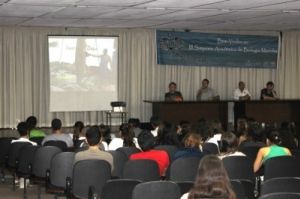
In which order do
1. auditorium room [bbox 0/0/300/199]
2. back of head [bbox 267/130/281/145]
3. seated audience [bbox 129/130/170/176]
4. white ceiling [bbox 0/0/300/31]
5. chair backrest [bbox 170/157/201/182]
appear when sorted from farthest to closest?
1. auditorium room [bbox 0/0/300/199]
2. white ceiling [bbox 0/0/300/31]
3. back of head [bbox 267/130/281/145]
4. seated audience [bbox 129/130/170/176]
5. chair backrest [bbox 170/157/201/182]

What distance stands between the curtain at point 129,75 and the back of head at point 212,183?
1233 cm

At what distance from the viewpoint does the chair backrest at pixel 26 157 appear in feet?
27.6

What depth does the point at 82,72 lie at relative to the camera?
54.3ft

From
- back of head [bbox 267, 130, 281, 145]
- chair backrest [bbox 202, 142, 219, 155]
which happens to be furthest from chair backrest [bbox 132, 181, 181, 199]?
chair backrest [bbox 202, 142, 219, 155]

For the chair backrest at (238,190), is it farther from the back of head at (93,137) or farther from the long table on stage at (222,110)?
the long table on stage at (222,110)

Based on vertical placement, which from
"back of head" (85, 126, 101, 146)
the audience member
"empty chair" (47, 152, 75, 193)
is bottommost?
"empty chair" (47, 152, 75, 193)

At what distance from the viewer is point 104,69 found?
16.8 meters

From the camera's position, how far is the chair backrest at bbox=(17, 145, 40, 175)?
8398mm

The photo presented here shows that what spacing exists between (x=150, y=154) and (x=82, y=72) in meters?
9.74

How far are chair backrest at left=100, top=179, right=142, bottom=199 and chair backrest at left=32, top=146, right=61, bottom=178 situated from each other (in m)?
2.87

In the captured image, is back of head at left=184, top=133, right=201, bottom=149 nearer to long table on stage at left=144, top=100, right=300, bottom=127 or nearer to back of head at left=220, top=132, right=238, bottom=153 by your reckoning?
back of head at left=220, top=132, right=238, bottom=153

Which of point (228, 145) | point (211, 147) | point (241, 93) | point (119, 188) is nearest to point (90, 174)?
point (119, 188)

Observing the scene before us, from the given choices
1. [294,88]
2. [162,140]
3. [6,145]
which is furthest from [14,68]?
[294,88]

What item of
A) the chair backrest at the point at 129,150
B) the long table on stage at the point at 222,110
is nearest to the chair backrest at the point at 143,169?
the chair backrest at the point at 129,150
